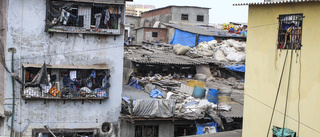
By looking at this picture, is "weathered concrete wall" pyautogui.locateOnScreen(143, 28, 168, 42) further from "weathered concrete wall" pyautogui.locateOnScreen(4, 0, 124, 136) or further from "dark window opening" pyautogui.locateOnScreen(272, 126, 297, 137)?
"dark window opening" pyautogui.locateOnScreen(272, 126, 297, 137)

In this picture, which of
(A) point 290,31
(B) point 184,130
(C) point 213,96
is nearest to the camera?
(A) point 290,31

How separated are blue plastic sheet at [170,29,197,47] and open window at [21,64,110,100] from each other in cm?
1599

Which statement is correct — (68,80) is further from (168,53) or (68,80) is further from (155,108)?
(168,53)

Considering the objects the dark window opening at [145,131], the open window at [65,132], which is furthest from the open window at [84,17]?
the dark window opening at [145,131]

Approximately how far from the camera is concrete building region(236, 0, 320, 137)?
11336mm

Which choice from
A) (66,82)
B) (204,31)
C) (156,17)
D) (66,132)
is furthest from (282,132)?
(156,17)

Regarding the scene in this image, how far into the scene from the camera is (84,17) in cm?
1777

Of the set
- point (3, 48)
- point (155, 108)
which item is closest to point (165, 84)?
point (155, 108)

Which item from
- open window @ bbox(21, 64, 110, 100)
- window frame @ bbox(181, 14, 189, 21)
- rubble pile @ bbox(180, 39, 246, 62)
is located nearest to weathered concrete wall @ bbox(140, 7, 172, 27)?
window frame @ bbox(181, 14, 189, 21)

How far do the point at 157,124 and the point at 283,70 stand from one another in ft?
26.4

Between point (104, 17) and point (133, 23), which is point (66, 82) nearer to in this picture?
point (104, 17)

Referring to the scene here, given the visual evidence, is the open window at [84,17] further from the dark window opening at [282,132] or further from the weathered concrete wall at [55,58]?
the dark window opening at [282,132]

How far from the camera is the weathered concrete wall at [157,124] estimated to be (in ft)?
61.0

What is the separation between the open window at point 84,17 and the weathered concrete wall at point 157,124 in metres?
4.14
